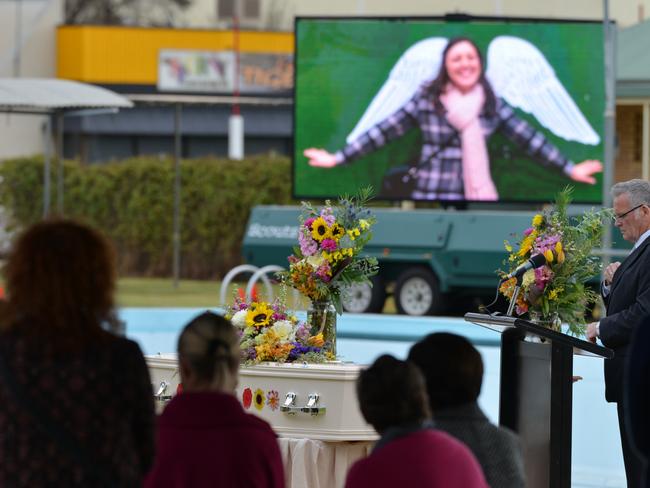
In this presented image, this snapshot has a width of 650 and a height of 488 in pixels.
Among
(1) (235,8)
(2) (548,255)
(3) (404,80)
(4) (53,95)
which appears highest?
(1) (235,8)

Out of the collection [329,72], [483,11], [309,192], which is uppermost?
[483,11]

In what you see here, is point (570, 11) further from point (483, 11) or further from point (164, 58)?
point (164, 58)

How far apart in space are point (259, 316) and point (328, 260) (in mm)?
395

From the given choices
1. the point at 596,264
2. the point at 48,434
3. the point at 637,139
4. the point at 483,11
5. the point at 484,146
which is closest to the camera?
the point at 48,434

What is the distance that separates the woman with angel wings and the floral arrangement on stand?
10529mm

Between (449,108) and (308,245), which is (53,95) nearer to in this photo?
(449,108)

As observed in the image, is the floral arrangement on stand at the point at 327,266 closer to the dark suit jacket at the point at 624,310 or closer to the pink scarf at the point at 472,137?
the dark suit jacket at the point at 624,310

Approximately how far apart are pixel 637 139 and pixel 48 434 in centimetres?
1851

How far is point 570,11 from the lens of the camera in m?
29.5

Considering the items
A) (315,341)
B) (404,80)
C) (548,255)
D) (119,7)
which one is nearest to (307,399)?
(315,341)

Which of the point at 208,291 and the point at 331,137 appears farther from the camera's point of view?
the point at 208,291

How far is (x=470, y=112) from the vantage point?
16703 mm

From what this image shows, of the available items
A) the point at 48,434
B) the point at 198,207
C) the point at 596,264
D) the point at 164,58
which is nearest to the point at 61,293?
the point at 48,434

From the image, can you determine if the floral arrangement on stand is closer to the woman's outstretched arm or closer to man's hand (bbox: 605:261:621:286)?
man's hand (bbox: 605:261:621:286)
